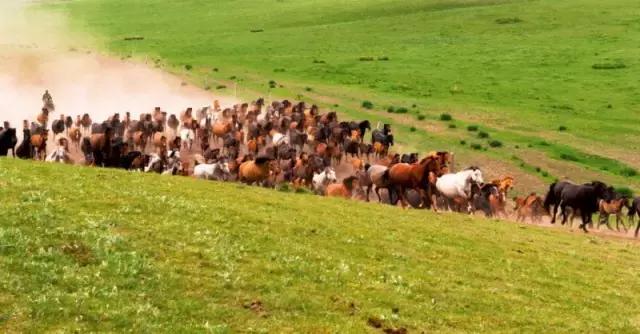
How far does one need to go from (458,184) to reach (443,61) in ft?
186

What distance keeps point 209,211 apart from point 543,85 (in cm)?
6042

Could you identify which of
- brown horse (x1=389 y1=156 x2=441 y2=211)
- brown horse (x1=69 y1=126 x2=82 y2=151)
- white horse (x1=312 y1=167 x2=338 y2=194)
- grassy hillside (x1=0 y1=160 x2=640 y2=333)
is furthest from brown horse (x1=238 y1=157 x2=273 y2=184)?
brown horse (x1=69 y1=126 x2=82 y2=151)

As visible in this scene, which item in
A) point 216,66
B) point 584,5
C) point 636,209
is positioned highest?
point 584,5

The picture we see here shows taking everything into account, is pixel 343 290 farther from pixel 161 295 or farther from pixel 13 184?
pixel 13 184

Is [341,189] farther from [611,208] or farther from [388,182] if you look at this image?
[611,208]

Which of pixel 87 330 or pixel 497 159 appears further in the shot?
pixel 497 159

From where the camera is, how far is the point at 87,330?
43.2ft

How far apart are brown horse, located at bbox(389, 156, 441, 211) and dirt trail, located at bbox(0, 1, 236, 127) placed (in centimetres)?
3229

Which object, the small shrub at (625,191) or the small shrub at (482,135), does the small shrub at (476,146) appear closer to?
the small shrub at (482,135)

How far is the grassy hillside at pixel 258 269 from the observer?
14.4m

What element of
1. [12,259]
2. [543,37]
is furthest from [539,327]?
[543,37]

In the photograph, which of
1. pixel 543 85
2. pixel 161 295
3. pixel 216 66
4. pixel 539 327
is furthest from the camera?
pixel 216 66

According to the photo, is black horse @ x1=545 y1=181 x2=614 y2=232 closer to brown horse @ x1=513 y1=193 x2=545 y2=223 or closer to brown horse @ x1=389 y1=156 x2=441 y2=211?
brown horse @ x1=513 y1=193 x2=545 y2=223

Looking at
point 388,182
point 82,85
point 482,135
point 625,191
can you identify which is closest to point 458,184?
point 388,182
